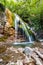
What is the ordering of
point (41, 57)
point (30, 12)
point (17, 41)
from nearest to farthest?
point (41, 57)
point (17, 41)
point (30, 12)

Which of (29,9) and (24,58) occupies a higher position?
(29,9)

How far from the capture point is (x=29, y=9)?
45.0ft

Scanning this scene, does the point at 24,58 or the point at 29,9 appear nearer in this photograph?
the point at 24,58

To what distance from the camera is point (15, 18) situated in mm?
12047

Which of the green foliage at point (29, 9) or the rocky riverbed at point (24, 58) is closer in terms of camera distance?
the rocky riverbed at point (24, 58)

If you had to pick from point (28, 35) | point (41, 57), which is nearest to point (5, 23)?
point (28, 35)

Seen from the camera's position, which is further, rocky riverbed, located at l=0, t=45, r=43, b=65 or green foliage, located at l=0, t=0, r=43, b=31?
green foliage, located at l=0, t=0, r=43, b=31

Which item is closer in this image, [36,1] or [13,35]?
[13,35]

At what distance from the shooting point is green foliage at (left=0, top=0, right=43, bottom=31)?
1227cm

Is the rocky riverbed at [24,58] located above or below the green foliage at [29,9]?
below

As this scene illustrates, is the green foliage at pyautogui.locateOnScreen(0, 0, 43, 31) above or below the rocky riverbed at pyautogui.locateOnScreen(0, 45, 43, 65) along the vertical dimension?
above

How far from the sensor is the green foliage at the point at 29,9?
12273mm

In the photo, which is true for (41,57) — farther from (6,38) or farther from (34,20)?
(34,20)

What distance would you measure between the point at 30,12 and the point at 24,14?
0.75 meters
